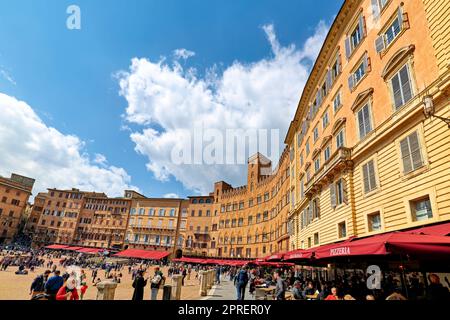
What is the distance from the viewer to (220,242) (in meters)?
61.2

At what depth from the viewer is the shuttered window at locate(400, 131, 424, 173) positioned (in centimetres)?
1028

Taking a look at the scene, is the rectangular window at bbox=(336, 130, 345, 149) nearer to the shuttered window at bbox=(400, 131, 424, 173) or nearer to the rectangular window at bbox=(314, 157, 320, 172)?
the rectangular window at bbox=(314, 157, 320, 172)

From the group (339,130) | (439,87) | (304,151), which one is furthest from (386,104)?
(304,151)

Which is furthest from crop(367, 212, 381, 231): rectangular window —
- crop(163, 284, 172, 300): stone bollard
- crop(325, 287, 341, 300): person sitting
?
crop(163, 284, 172, 300): stone bollard

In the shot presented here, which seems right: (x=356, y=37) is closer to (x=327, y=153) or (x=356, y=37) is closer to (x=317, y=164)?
(x=327, y=153)

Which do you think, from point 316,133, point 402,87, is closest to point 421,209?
point 402,87

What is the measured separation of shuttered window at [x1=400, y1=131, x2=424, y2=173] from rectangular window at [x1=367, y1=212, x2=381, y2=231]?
3.27 metres

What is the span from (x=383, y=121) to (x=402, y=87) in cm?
181

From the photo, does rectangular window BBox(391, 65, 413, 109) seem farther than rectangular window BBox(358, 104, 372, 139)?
No

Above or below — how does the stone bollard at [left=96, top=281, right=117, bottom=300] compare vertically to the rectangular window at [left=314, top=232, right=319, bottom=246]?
below

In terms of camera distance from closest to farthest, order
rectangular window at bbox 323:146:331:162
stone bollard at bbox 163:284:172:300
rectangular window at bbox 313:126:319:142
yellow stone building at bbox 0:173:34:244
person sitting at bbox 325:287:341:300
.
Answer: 1. person sitting at bbox 325:287:341:300
2. stone bollard at bbox 163:284:172:300
3. rectangular window at bbox 323:146:331:162
4. rectangular window at bbox 313:126:319:142
5. yellow stone building at bbox 0:173:34:244

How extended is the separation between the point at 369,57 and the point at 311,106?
11.6m

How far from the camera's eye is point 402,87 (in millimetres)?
11672

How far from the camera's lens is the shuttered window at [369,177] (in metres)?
13.3
